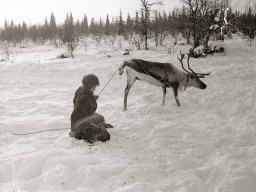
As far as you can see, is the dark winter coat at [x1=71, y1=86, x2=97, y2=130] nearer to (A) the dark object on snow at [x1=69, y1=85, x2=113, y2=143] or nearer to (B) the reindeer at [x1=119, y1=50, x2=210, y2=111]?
(A) the dark object on snow at [x1=69, y1=85, x2=113, y2=143]

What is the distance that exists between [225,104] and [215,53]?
7.55m

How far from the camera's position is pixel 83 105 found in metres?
4.95

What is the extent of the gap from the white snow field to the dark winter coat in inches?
18.5

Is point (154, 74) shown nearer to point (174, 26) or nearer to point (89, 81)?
point (89, 81)

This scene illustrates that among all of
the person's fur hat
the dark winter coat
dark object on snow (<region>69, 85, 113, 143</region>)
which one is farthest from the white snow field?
the person's fur hat

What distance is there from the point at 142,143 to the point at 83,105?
1270 millimetres

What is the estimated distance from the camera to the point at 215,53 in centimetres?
1388

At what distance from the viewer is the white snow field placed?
12.1ft

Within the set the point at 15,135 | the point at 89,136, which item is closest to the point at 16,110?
the point at 15,135

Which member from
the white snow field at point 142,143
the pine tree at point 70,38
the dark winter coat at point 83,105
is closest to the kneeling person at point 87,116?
the dark winter coat at point 83,105

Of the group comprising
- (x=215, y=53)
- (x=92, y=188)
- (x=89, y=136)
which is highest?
(x=215, y=53)

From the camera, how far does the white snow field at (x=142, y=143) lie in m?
3.68

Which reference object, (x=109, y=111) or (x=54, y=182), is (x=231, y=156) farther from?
(x=109, y=111)

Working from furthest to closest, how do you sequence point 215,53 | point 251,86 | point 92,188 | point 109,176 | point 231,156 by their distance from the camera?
point 215,53 < point 251,86 < point 231,156 < point 109,176 < point 92,188
